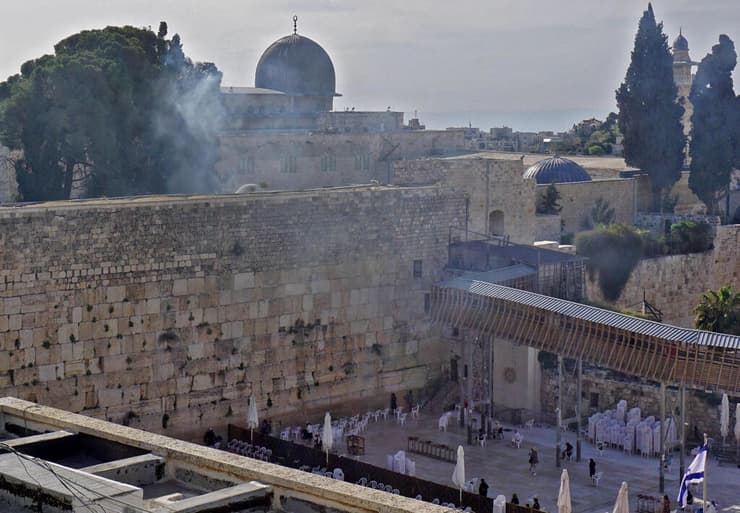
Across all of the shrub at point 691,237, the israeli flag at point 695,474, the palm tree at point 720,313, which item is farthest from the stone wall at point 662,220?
the israeli flag at point 695,474

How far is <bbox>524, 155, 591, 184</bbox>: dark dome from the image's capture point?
38.1 m

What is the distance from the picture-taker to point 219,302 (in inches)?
889

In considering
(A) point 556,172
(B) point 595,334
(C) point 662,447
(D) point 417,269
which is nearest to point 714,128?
(A) point 556,172

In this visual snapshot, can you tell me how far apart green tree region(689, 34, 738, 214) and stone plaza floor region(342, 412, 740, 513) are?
16226 millimetres

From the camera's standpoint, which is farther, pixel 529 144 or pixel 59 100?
pixel 529 144

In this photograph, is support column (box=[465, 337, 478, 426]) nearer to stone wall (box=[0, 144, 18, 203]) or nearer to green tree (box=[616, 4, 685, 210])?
stone wall (box=[0, 144, 18, 203])

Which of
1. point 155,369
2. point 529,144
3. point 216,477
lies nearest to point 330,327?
point 155,369

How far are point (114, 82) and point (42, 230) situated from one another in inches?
364

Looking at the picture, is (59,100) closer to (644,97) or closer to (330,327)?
(330,327)

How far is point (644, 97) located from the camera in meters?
37.2

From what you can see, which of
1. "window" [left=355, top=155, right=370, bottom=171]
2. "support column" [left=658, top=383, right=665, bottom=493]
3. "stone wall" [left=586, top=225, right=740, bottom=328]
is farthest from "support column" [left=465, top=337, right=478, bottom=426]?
"window" [left=355, top=155, right=370, bottom=171]

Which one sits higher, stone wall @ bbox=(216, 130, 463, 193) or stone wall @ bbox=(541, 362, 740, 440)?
stone wall @ bbox=(216, 130, 463, 193)

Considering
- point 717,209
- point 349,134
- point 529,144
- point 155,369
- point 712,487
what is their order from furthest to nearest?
point 529,144 → point 717,209 → point 349,134 → point 155,369 → point 712,487

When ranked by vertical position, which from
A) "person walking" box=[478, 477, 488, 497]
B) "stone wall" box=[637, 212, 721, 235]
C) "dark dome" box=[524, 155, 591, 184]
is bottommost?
"person walking" box=[478, 477, 488, 497]
